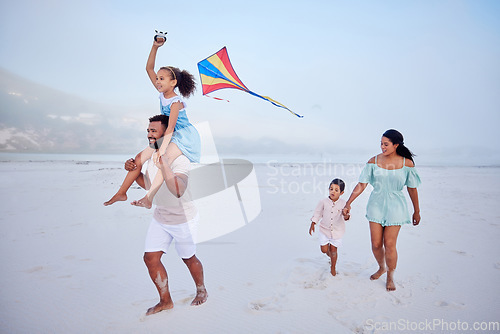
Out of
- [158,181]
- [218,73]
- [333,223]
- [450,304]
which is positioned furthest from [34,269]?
[450,304]

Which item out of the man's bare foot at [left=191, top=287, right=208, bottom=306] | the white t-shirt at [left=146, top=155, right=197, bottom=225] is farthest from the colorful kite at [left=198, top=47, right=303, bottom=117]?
the man's bare foot at [left=191, top=287, right=208, bottom=306]

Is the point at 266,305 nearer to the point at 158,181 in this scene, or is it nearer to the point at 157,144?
the point at 158,181

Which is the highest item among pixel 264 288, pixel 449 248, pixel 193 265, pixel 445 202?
pixel 193 265

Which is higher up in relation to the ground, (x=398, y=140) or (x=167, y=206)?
(x=398, y=140)

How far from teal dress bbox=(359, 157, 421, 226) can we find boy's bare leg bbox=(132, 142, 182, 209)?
2875 millimetres

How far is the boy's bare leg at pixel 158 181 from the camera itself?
8.82 feet

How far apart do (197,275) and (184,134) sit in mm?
1640

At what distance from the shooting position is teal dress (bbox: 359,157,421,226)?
3867 millimetres

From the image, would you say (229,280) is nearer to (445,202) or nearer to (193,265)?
(193,265)

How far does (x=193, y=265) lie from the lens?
10.4 ft

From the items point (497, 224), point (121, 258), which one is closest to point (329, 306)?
point (121, 258)

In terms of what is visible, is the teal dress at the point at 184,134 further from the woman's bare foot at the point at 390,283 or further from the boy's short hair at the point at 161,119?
the woman's bare foot at the point at 390,283

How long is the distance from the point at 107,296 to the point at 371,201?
385 cm

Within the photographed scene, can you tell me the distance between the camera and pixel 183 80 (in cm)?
310
